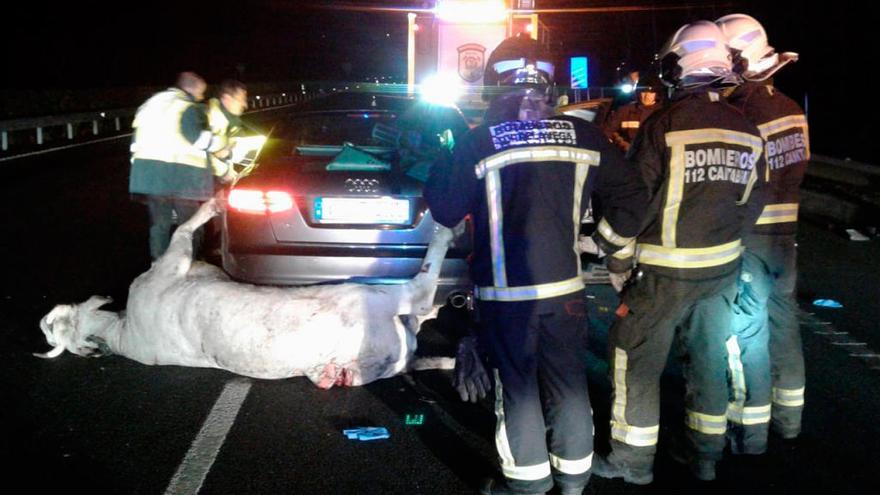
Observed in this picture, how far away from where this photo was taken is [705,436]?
3.70 metres

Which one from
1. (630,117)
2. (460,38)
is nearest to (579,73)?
(460,38)

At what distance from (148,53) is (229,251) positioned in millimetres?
55679

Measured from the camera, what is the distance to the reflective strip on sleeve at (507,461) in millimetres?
3332

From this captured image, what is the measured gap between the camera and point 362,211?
16.4ft

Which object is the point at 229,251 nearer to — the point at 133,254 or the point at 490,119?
the point at 490,119

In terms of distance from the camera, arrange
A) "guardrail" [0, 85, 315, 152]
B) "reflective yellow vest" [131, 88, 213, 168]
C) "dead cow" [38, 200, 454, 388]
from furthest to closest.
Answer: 1. "guardrail" [0, 85, 315, 152]
2. "reflective yellow vest" [131, 88, 213, 168]
3. "dead cow" [38, 200, 454, 388]

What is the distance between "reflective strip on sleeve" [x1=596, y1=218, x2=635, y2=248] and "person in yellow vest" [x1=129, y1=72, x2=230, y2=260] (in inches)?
141

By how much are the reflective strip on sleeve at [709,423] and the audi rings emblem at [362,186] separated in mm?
2254

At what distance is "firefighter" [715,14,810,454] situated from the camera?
3.92m

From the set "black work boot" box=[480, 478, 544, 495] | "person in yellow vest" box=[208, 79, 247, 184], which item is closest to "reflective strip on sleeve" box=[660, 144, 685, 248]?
"black work boot" box=[480, 478, 544, 495]

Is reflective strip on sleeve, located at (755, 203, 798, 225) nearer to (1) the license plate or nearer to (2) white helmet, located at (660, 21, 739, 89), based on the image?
(2) white helmet, located at (660, 21, 739, 89)

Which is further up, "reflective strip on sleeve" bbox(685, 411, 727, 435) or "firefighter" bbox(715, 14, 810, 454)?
"firefighter" bbox(715, 14, 810, 454)

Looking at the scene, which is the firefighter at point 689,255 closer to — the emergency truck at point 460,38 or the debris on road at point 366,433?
the debris on road at point 366,433

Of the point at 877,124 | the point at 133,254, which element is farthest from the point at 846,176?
the point at 877,124
